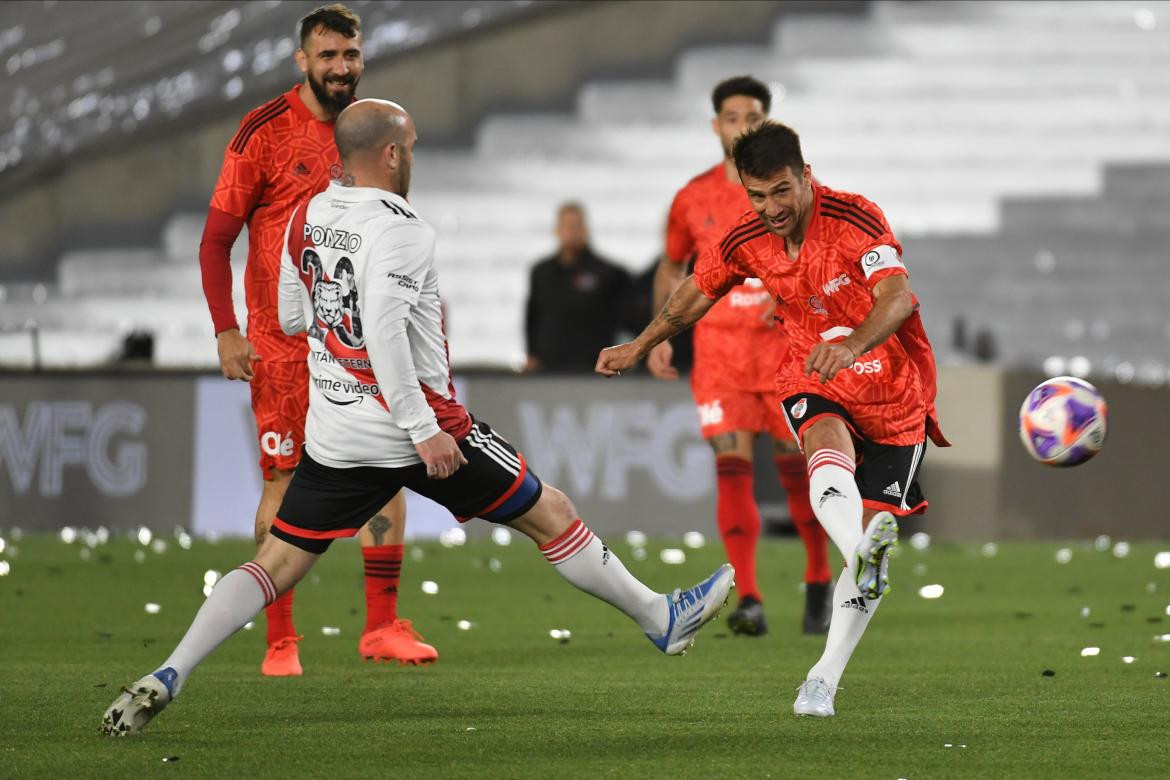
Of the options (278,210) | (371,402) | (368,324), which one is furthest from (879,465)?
(278,210)

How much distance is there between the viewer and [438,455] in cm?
545

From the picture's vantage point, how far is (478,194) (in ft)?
63.4

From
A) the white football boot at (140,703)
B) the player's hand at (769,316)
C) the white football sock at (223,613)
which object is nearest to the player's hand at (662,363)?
the player's hand at (769,316)

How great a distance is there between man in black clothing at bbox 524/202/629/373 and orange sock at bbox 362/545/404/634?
7.01 meters

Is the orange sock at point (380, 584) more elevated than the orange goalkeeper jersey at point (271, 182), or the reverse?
the orange goalkeeper jersey at point (271, 182)

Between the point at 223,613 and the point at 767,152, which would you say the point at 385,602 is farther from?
the point at 767,152

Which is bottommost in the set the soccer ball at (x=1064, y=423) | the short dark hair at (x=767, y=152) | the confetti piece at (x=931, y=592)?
the confetti piece at (x=931, y=592)

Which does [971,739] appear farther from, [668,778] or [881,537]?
[668,778]

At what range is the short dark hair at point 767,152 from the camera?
589 cm

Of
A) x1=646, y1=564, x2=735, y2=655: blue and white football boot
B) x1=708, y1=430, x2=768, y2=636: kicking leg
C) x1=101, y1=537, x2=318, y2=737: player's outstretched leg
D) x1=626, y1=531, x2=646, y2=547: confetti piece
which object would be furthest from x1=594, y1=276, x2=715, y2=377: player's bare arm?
x1=626, y1=531, x2=646, y2=547: confetti piece

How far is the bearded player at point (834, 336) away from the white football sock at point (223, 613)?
1272 millimetres

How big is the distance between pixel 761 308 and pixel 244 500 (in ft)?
19.1

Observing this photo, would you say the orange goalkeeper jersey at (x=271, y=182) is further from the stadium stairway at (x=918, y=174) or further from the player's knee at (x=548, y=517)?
the stadium stairway at (x=918, y=174)

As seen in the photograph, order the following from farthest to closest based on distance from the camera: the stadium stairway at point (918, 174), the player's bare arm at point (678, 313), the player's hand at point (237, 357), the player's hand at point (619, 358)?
the stadium stairway at point (918, 174) → the player's hand at point (237, 357) → the player's bare arm at point (678, 313) → the player's hand at point (619, 358)
